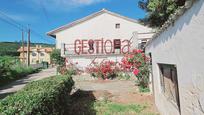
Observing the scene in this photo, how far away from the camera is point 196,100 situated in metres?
3.51

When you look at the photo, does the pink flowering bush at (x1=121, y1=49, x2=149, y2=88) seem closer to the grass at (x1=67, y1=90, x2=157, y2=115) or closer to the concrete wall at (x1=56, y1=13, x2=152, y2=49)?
the grass at (x1=67, y1=90, x2=157, y2=115)

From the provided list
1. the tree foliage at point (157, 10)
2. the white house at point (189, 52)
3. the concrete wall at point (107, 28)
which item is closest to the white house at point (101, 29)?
the concrete wall at point (107, 28)

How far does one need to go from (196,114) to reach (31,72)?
102 ft

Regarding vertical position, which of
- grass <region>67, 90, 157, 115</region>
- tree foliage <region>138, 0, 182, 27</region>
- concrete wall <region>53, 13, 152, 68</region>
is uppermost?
concrete wall <region>53, 13, 152, 68</region>

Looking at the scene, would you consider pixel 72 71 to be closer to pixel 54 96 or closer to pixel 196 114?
pixel 54 96

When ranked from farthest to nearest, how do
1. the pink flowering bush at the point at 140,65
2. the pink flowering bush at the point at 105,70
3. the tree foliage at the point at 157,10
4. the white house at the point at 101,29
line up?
the white house at the point at 101,29 < the pink flowering bush at the point at 105,70 < the pink flowering bush at the point at 140,65 < the tree foliage at the point at 157,10

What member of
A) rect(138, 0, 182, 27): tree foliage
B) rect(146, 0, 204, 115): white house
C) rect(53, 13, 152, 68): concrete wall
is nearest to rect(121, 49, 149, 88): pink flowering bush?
rect(138, 0, 182, 27): tree foliage

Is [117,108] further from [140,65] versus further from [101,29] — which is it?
[101,29]

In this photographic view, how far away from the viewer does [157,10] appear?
1009 centimetres

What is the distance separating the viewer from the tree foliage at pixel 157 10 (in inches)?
365

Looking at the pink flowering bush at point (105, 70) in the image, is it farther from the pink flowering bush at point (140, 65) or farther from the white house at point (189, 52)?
the white house at point (189, 52)

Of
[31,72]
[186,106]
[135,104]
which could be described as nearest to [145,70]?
[135,104]

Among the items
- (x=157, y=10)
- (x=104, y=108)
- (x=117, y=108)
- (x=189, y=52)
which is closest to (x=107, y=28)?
(x=157, y=10)

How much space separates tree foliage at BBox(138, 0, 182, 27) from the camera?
9281mm
